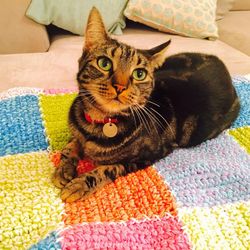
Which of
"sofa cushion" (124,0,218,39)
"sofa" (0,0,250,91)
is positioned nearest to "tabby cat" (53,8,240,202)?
"sofa" (0,0,250,91)

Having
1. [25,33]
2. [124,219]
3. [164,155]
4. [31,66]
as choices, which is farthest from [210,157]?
[25,33]

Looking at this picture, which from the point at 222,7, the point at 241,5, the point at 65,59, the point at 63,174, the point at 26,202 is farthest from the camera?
the point at 241,5

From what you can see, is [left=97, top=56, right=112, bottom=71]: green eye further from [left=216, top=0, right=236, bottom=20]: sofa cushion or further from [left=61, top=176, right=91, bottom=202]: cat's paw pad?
[left=216, top=0, right=236, bottom=20]: sofa cushion

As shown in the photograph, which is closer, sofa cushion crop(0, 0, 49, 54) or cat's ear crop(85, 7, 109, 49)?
cat's ear crop(85, 7, 109, 49)

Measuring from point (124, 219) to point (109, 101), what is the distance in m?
0.28

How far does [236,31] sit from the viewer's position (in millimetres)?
2119

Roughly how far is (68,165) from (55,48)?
95 cm

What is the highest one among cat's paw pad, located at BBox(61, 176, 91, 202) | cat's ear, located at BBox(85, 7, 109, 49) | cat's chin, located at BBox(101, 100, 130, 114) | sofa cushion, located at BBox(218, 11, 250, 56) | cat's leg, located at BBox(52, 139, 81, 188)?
cat's ear, located at BBox(85, 7, 109, 49)

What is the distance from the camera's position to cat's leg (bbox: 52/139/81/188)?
881 millimetres

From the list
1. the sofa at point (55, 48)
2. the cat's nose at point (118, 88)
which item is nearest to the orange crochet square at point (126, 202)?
the cat's nose at point (118, 88)

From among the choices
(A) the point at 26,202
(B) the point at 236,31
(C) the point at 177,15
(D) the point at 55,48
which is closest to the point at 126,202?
(A) the point at 26,202

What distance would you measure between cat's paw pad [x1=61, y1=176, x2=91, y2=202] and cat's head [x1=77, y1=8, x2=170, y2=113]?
0.19 metres

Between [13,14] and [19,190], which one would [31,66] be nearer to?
[13,14]

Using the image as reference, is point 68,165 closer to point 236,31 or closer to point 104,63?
point 104,63
